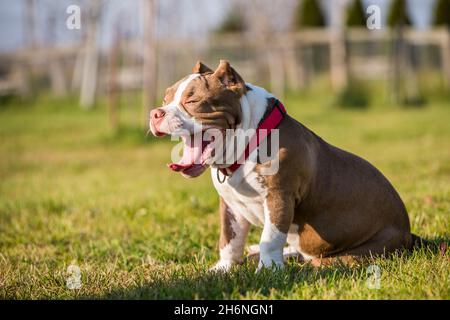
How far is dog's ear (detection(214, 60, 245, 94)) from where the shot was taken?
298cm

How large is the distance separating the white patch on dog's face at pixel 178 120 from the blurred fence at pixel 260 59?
1496cm

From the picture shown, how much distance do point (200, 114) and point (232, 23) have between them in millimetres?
26659

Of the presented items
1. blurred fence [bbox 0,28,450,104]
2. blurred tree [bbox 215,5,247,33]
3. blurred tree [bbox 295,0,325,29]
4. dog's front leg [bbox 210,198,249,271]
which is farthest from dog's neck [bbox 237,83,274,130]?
blurred tree [bbox 215,5,247,33]

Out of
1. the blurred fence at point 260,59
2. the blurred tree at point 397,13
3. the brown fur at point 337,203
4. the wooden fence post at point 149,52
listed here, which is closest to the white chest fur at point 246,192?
the brown fur at point 337,203

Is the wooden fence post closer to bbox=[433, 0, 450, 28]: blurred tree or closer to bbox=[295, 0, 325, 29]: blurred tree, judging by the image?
bbox=[433, 0, 450, 28]: blurred tree

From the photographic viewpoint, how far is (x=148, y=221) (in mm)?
4801

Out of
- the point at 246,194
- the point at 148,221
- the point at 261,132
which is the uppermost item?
the point at 261,132

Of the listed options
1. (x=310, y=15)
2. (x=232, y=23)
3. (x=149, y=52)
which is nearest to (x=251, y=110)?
(x=149, y=52)

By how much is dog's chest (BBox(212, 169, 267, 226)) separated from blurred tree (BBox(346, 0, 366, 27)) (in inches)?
763

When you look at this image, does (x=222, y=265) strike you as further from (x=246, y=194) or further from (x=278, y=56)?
(x=278, y=56)

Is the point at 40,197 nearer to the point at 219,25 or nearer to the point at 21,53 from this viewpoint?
the point at 21,53

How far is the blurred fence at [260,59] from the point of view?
61.7ft

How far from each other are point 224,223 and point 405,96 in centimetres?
1360
